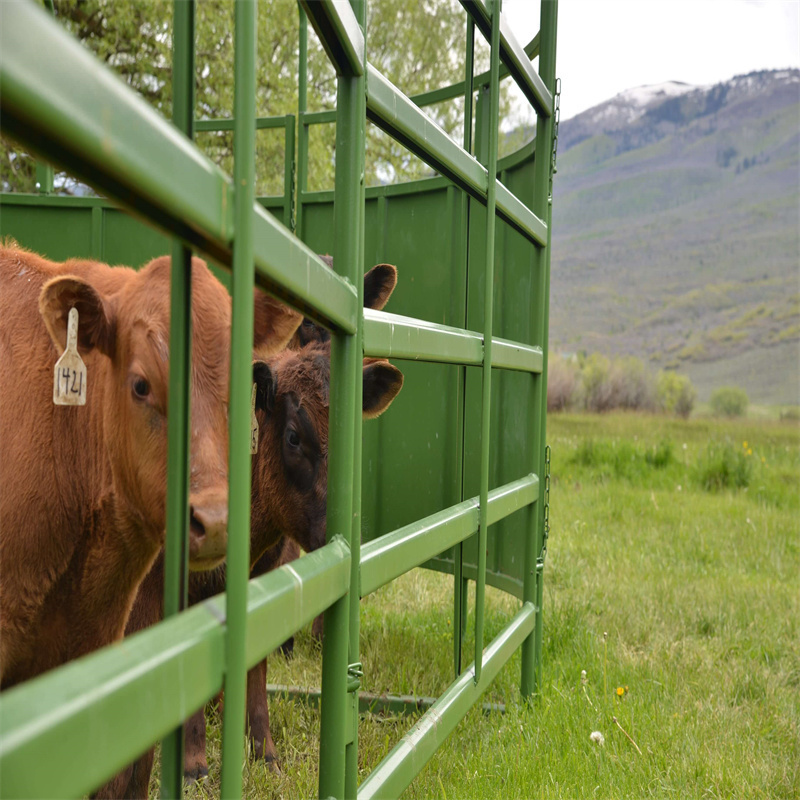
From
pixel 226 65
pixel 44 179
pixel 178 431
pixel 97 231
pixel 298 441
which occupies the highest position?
pixel 226 65

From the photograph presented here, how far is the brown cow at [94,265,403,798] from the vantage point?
2725 millimetres

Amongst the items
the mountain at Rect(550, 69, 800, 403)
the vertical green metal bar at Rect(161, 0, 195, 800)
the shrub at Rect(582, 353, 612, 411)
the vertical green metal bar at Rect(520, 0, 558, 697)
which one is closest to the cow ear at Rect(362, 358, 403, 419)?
the vertical green metal bar at Rect(520, 0, 558, 697)

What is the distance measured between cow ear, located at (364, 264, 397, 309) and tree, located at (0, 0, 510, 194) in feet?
13.9

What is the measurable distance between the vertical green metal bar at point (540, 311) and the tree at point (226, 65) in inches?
139

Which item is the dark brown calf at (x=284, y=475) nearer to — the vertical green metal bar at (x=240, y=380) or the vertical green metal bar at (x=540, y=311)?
the vertical green metal bar at (x=540, y=311)

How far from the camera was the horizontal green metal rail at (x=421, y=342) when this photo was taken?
166 cm

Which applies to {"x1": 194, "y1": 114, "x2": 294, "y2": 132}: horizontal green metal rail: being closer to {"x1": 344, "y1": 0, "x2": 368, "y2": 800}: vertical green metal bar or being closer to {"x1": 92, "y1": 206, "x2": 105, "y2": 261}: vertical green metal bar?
{"x1": 92, "y1": 206, "x2": 105, "y2": 261}: vertical green metal bar

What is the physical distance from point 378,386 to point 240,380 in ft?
6.18

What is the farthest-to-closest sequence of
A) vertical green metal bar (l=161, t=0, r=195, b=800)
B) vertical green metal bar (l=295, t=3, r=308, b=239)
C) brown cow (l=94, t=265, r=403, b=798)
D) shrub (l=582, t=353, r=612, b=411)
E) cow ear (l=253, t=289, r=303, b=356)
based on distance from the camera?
shrub (l=582, t=353, r=612, b=411), vertical green metal bar (l=295, t=3, r=308, b=239), brown cow (l=94, t=265, r=403, b=798), cow ear (l=253, t=289, r=303, b=356), vertical green metal bar (l=161, t=0, r=195, b=800)

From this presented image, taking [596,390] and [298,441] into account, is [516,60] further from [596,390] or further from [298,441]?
[596,390]

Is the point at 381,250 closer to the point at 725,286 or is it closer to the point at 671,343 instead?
the point at 671,343

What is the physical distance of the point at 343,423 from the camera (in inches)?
60.2

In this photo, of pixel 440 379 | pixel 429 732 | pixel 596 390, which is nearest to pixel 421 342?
pixel 429 732

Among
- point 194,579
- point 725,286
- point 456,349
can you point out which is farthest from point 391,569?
point 725,286
